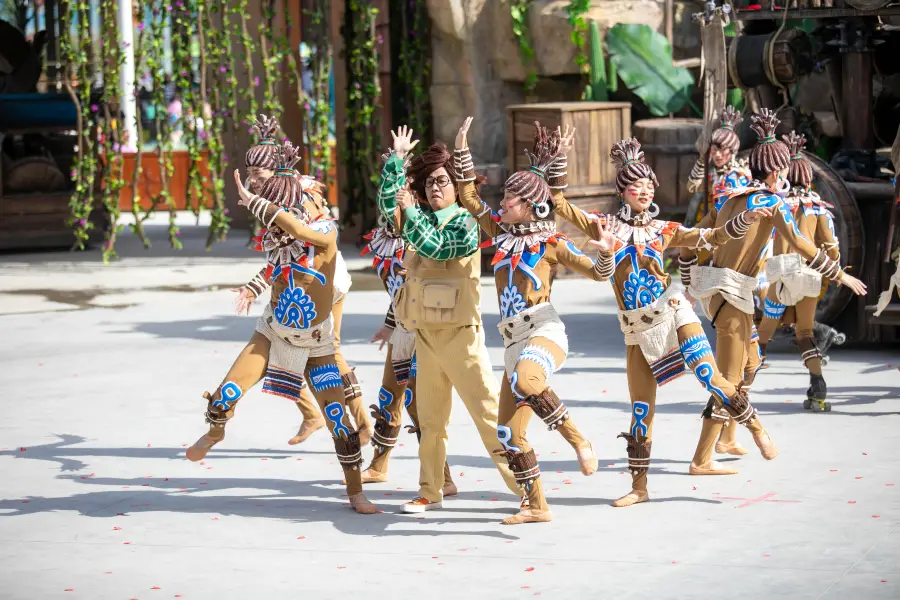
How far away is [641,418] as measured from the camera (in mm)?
6535

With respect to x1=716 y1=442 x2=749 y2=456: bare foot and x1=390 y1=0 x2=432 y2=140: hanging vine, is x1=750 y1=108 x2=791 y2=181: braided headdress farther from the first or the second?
x1=390 y1=0 x2=432 y2=140: hanging vine

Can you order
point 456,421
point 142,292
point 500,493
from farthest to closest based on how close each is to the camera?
point 142,292 < point 456,421 < point 500,493

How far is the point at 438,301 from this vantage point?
6.27m

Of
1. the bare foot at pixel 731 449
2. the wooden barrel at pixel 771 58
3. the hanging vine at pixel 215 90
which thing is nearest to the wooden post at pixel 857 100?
the wooden barrel at pixel 771 58

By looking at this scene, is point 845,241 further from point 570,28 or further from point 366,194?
point 366,194

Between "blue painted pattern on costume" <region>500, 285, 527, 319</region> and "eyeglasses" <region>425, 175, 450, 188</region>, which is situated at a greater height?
"eyeglasses" <region>425, 175, 450, 188</region>

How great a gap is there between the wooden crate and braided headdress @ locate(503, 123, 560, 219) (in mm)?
7810

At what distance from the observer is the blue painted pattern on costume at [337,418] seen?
6504mm

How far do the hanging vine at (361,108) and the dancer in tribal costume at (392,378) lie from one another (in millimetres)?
9676

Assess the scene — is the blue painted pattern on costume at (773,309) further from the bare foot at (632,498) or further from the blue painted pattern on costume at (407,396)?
the blue painted pattern on costume at (407,396)

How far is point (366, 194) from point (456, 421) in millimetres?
8679

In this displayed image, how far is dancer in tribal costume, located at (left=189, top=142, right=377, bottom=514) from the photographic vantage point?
6.50 metres

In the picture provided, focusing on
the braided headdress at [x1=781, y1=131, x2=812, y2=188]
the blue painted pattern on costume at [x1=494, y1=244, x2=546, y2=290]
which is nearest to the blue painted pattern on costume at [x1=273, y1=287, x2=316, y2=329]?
the blue painted pattern on costume at [x1=494, y1=244, x2=546, y2=290]

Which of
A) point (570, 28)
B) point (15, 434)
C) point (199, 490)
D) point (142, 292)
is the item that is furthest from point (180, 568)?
point (570, 28)
